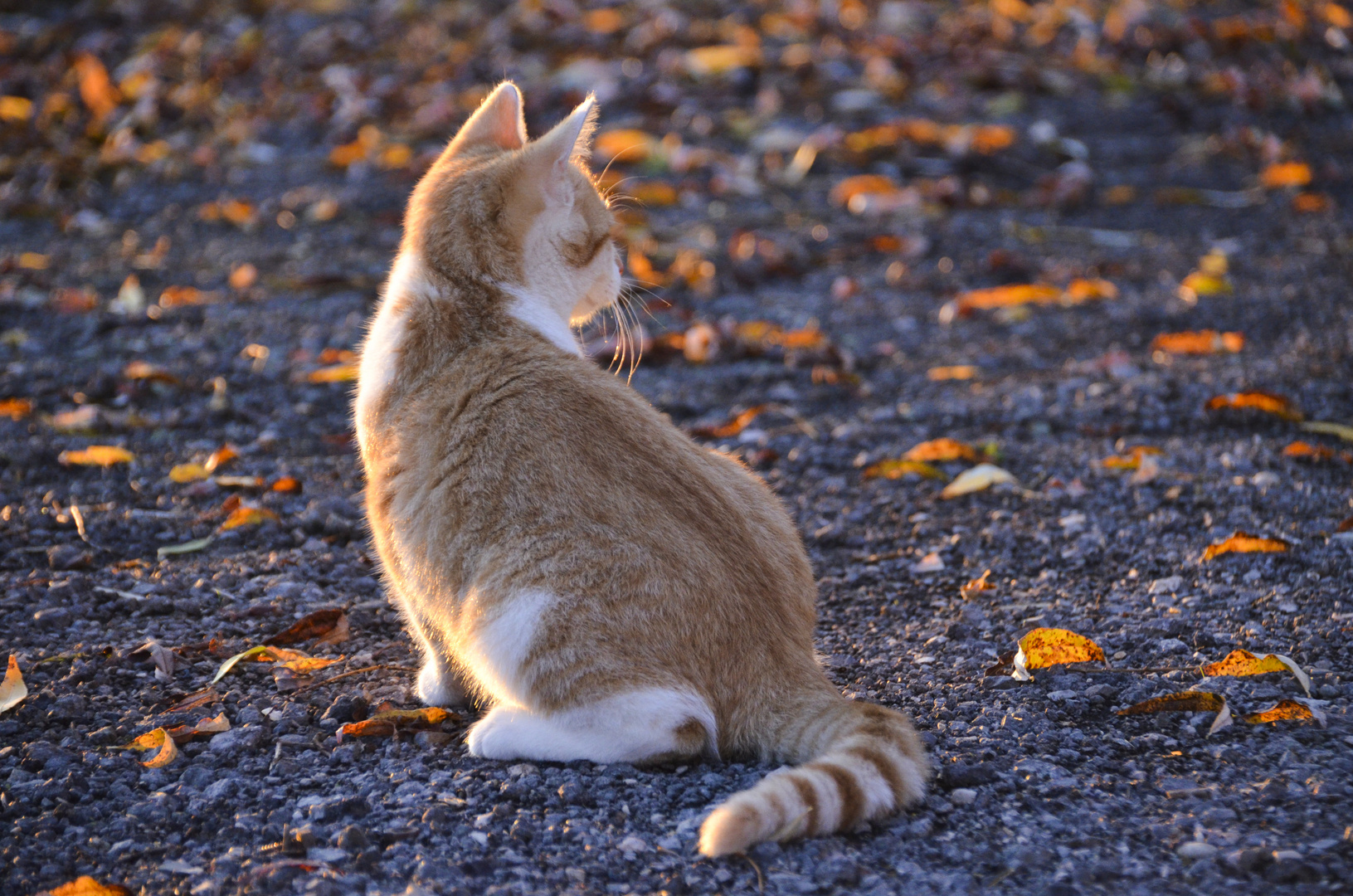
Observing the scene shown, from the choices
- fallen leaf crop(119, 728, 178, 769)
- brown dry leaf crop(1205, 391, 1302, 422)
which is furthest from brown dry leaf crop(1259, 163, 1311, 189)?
fallen leaf crop(119, 728, 178, 769)

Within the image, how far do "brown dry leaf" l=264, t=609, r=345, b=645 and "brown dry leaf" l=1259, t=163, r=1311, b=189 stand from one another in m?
6.98

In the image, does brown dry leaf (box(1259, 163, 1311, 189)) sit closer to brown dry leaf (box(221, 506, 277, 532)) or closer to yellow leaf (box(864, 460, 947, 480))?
yellow leaf (box(864, 460, 947, 480))

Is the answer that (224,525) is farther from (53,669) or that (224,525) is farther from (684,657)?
(684,657)

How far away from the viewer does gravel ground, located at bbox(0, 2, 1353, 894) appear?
2418mm

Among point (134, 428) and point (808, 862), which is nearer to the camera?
point (808, 862)

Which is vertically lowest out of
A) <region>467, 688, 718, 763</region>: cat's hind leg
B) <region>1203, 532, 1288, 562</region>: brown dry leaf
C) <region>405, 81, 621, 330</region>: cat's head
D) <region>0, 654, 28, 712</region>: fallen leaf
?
<region>0, 654, 28, 712</region>: fallen leaf

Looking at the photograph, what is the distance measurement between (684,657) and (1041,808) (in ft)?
2.72

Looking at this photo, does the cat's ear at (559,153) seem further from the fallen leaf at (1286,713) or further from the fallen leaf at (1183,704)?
the fallen leaf at (1286,713)

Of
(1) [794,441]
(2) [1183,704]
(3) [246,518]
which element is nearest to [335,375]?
(3) [246,518]

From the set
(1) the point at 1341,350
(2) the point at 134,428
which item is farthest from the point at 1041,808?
(2) the point at 134,428

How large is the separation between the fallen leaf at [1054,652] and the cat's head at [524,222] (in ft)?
5.25

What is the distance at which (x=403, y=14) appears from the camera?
1195 cm

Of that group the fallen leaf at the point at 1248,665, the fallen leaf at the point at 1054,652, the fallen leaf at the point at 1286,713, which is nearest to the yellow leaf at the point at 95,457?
the fallen leaf at the point at 1054,652

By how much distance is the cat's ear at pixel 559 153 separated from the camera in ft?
10.2
